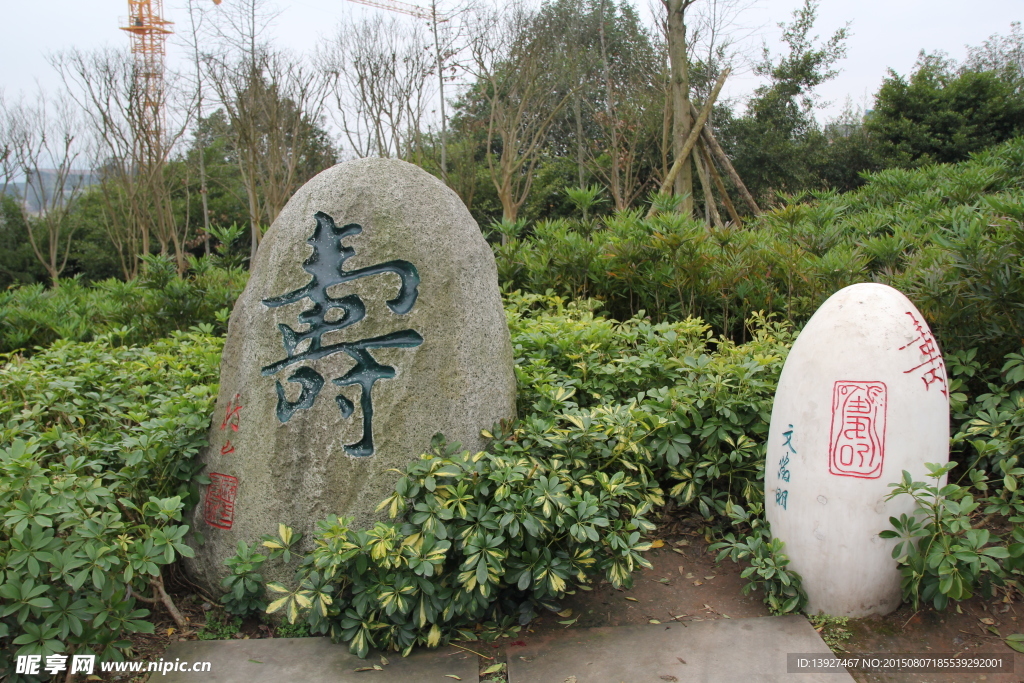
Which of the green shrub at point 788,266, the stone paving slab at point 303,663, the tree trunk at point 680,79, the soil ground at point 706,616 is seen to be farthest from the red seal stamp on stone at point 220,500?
the tree trunk at point 680,79

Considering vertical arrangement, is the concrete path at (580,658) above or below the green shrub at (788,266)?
below

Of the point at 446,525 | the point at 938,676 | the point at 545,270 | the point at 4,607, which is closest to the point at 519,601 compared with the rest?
the point at 446,525

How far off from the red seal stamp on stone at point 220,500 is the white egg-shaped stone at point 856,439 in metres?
2.18

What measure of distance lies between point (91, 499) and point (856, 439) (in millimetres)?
2689

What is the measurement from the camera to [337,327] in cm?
273

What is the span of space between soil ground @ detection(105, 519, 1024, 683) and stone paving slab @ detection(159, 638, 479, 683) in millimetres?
117

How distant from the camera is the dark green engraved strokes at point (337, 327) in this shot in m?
2.66

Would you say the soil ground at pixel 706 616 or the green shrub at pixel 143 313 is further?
the green shrub at pixel 143 313

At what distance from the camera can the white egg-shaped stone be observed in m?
2.40

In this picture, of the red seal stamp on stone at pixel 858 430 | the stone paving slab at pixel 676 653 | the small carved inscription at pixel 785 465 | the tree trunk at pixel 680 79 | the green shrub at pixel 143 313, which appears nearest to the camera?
the stone paving slab at pixel 676 653

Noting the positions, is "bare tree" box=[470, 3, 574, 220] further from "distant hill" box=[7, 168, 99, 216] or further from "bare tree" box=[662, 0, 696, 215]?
"distant hill" box=[7, 168, 99, 216]

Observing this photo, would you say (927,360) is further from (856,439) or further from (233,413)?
(233,413)

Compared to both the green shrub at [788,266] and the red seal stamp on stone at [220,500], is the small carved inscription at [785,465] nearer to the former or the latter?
→ the green shrub at [788,266]

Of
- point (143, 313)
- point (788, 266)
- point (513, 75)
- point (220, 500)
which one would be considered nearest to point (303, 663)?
point (220, 500)
